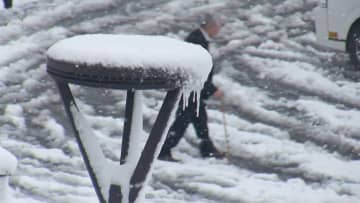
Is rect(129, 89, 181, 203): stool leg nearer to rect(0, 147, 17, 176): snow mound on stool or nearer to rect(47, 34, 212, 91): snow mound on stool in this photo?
rect(47, 34, 212, 91): snow mound on stool

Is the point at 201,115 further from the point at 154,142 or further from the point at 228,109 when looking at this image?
the point at 154,142

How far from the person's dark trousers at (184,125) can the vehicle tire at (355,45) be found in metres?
4.36

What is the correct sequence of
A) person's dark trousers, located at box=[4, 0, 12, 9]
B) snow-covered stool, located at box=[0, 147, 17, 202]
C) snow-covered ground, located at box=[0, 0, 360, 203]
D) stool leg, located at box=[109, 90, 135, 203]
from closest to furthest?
snow-covered stool, located at box=[0, 147, 17, 202] < stool leg, located at box=[109, 90, 135, 203] < snow-covered ground, located at box=[0, 0, 360, 203] < person's dark trousers, located at box=[4, 0, 12, 9]

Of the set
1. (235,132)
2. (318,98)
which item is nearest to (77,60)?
(235,132)

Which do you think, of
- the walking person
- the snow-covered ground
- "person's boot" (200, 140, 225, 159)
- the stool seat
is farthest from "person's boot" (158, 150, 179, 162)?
the stool seat

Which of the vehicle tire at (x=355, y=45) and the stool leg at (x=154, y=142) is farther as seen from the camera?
the vehicle tire at (x=355, y=45)

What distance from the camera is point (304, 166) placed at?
884 cm

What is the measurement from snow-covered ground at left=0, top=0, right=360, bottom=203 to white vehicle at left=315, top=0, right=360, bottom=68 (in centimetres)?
45

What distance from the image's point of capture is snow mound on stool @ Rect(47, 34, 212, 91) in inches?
146

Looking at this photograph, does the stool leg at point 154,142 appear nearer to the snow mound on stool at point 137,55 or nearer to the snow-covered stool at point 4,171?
the snow mound on stool at point 137,55

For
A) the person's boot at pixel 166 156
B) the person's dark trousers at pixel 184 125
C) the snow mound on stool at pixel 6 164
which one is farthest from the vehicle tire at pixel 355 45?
the snow mound on stool at pixel 6 164

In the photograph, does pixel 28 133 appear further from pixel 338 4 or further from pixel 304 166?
pixel 338 4

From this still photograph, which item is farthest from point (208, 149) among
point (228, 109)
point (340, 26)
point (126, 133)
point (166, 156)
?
point (126, 133)

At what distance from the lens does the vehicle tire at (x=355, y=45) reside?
12531 millimetres
